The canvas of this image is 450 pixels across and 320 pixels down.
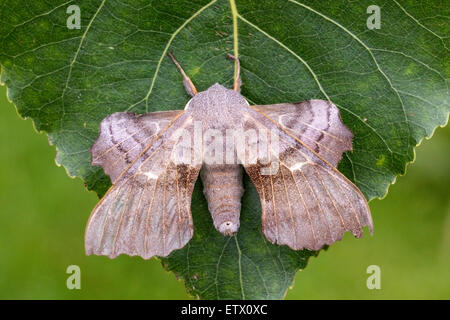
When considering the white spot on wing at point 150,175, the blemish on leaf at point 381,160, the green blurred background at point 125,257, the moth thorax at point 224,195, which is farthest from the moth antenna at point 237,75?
the green blurred background at point 125,257

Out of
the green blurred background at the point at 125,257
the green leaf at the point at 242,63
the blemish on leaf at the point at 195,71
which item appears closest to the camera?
the green leaf at the point at 242,63

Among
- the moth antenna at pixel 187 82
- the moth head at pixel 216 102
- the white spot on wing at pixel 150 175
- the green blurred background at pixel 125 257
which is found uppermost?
the moth antenna at pixel 187 82

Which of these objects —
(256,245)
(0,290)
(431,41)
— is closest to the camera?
(431,41)

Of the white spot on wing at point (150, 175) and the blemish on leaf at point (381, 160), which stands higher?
the blemish on leaf at point (381, 160)

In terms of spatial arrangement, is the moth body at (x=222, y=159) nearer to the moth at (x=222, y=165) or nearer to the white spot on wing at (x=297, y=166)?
the moth at (x=222, y=165)

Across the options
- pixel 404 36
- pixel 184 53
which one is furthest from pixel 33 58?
pixel 404 36

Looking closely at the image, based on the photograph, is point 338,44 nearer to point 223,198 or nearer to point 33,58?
point 223,198
